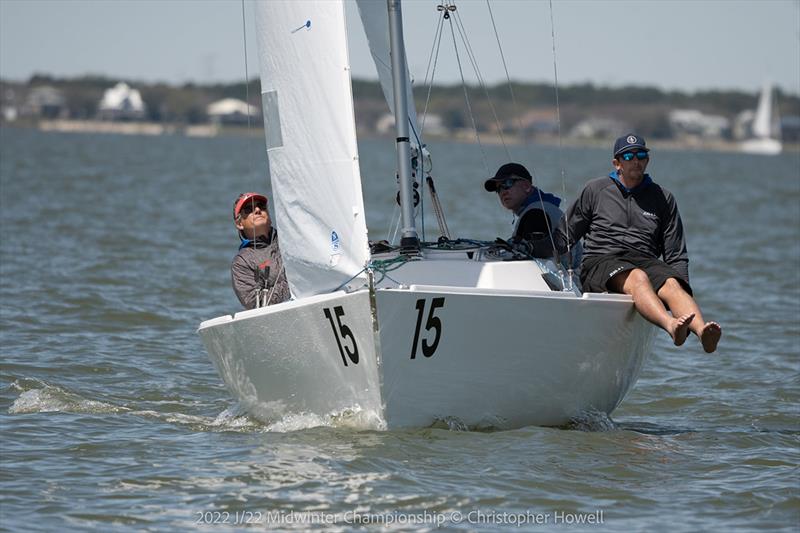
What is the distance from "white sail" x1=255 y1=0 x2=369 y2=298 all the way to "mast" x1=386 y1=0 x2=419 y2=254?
0.61 metres

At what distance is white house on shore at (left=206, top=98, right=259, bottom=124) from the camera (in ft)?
382

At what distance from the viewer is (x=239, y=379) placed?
7.38 m

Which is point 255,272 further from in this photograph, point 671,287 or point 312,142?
point 671,287

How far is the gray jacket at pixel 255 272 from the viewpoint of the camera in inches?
299

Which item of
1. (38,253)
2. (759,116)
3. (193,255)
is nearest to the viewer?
(38,253)

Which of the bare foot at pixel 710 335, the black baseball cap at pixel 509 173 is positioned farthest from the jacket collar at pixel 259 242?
the bare foot at pixel 710 335

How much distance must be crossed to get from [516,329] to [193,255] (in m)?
11.2

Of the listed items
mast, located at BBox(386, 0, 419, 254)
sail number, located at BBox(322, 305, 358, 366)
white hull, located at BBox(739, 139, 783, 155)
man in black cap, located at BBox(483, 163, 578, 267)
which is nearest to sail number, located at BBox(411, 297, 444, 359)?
sail number, located at BBox(322, 305, 358, 366)

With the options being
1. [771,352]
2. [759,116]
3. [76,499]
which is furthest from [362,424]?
[759,116]

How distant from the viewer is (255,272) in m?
7.74

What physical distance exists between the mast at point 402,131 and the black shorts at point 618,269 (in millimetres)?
973

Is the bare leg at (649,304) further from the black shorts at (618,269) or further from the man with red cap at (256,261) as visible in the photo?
the man with red cap at (256,261)

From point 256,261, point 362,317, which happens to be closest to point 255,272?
point 256,261

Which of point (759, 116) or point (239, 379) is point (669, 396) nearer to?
point (239, 379)
